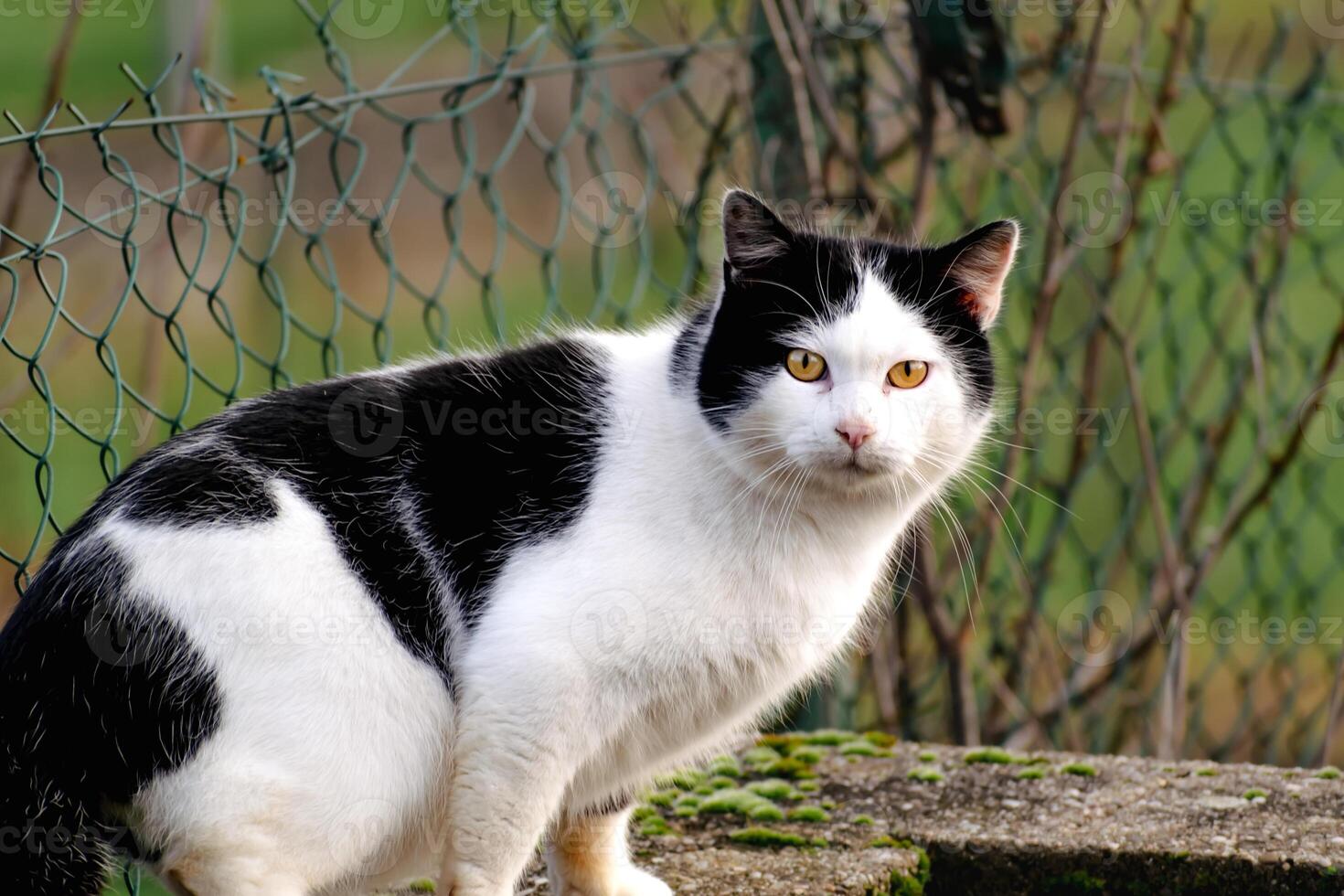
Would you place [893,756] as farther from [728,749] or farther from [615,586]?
[615,586]

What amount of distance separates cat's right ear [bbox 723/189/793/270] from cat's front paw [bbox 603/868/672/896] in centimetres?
94

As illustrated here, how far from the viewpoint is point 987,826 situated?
224 centimetres

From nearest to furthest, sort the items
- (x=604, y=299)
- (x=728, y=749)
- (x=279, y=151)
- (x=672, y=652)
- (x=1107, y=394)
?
1. (x=672, y=652)
2. (x=279, y=151)
3. (x=728, y=749)
4. (x=604, y=299)
5. (x=1107, y=394)

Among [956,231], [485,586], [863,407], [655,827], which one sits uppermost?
[956,231]

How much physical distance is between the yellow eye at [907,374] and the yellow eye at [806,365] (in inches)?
3.9

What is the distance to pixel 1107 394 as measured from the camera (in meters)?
4.13

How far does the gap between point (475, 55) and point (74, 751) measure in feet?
5.14

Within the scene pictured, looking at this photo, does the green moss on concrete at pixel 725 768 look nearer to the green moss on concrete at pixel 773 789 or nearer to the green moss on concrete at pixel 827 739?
the green moss on concrete at pixel 773 789

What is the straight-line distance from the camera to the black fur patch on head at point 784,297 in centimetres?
194

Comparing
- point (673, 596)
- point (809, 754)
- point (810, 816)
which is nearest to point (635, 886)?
point (810, 816)

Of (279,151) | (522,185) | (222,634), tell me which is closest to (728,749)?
(222,634)

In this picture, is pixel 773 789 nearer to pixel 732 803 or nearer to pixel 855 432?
pixel 732 803

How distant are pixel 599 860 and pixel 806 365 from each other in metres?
0.83

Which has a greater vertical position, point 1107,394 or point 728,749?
point 1107,394
